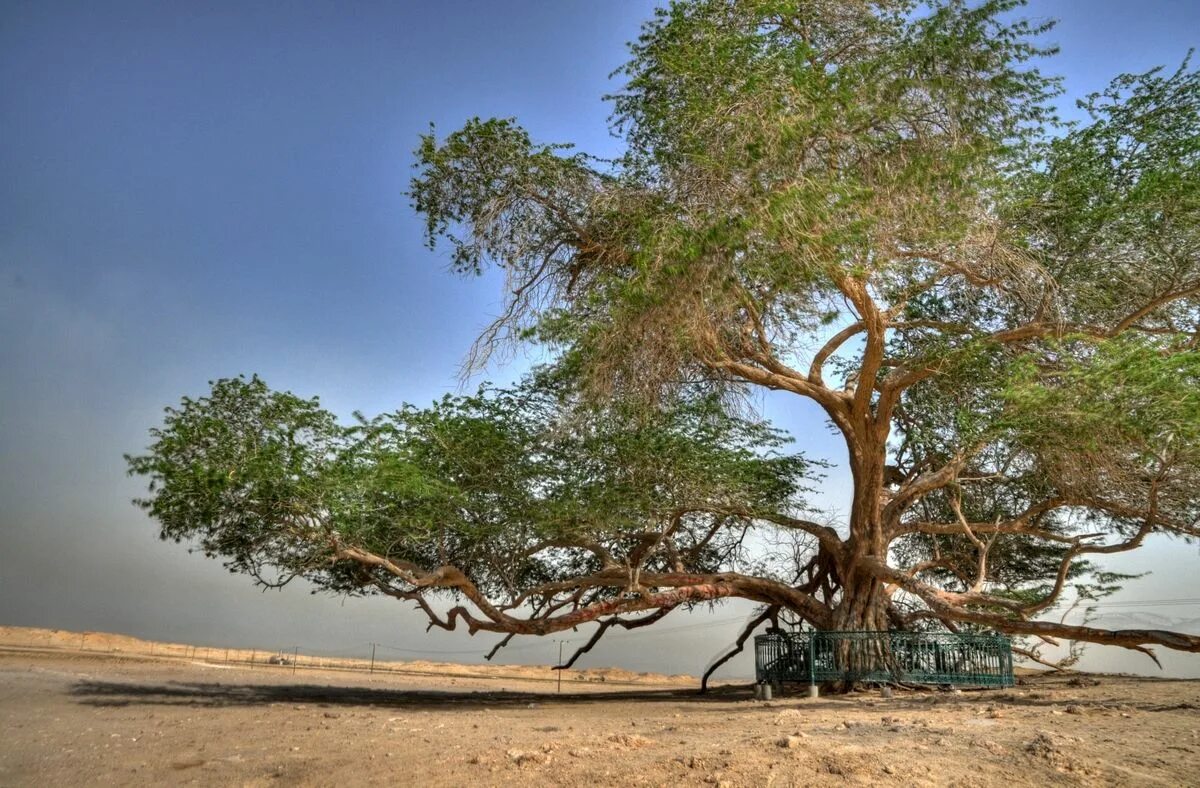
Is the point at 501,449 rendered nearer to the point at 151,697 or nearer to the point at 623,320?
the point at 623,320

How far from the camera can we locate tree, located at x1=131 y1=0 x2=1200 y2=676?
11.8 m

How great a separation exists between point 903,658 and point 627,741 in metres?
8.53

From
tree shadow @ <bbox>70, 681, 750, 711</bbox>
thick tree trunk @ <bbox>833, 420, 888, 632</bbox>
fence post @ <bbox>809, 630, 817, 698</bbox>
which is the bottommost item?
tree shadow @ <bbox>70, 681, 750, 711</bbox>

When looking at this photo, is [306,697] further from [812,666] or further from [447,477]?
[812,666]

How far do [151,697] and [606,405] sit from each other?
10.4 metres

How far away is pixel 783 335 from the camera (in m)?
14.8

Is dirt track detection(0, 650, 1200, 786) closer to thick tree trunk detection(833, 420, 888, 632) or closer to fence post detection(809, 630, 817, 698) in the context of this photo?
fence post detection(809, 630, 817, 698)

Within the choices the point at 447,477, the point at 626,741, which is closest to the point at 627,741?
the point at 626,741

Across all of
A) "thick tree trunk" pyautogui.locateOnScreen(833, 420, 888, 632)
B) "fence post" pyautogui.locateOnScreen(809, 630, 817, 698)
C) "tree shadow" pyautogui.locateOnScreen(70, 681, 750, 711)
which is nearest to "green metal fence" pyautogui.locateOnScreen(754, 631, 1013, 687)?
"fence post" pyautogui.locateOnScreen(809, 630, 817, 698)

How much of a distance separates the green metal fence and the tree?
2.22 ft

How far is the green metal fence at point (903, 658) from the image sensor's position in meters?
15.2

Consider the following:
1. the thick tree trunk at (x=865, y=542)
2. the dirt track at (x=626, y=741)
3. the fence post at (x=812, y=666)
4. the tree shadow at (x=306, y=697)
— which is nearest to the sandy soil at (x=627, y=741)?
the dirt track at (x=626, y=741)

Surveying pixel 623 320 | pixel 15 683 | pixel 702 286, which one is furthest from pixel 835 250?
pixel 15 683

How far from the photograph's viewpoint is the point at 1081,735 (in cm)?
809
